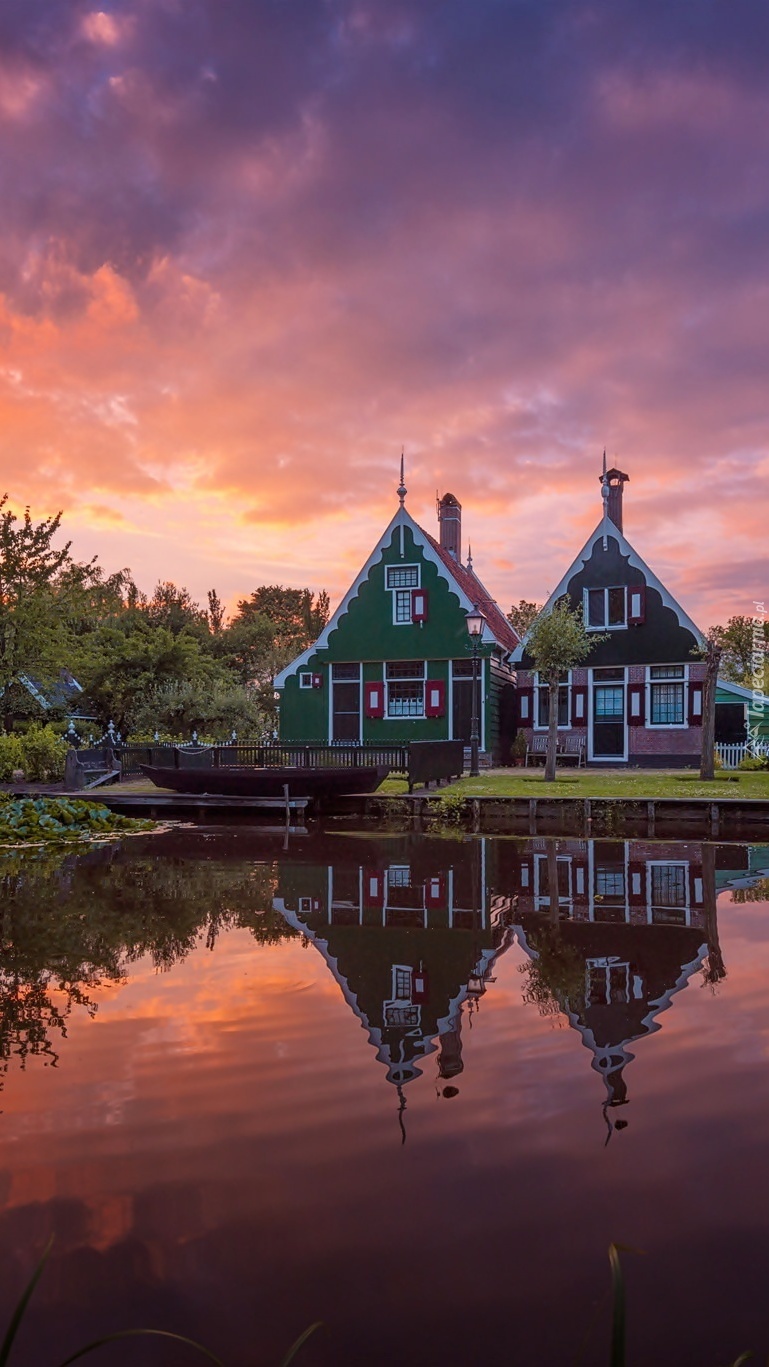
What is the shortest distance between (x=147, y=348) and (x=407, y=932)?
1339cm

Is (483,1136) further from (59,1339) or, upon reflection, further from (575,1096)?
(59,1339)

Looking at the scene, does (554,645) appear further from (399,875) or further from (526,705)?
(399,875)

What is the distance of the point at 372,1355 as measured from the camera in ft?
8.74

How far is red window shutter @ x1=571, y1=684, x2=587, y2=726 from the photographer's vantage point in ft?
97.1

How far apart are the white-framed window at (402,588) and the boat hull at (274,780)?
9781 millimetres

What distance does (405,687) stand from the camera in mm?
30672

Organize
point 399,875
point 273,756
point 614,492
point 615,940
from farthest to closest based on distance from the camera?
point 614,492, point 273,756, point 399,875, point 615,940

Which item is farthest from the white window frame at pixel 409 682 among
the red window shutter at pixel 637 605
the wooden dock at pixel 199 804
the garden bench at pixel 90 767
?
the garden bench at pixel 90 767

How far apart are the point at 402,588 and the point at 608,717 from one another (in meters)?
8.55

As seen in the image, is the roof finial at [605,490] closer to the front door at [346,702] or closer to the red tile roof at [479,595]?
the red tile roof at [479,595]

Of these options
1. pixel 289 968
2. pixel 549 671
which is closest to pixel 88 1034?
pixel 289 968

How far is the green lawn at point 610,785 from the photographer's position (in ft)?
65.0

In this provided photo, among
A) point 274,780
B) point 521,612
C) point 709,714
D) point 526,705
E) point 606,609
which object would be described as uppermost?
point 521,612

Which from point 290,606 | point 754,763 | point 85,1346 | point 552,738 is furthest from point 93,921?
point 290,606
